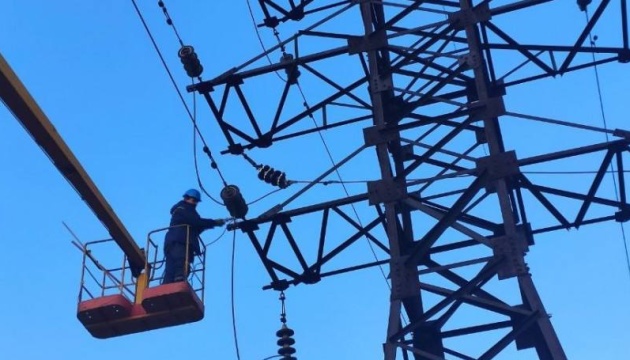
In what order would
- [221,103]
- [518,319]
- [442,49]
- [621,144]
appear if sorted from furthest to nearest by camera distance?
[221,103] < [442,49] < [621,144] < [518,319]

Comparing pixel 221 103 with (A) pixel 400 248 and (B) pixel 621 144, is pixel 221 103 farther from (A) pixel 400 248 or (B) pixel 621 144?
(B) pixel 621 144

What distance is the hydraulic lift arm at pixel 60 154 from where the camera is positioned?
1155cm

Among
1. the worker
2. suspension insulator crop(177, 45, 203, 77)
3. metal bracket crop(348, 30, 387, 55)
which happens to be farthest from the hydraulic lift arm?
metal bracket crop(348, 30, 387, 55)

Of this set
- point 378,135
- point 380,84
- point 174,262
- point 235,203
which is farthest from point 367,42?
point 174,262

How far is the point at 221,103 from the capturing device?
506 inches

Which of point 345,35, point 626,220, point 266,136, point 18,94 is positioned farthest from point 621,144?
point 18,94

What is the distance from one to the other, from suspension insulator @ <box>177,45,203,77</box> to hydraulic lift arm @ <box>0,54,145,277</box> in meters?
2.05

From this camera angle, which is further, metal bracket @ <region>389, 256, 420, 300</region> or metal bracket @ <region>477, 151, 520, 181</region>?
metal bracket @ <region>477, 151, 520, 181</region>

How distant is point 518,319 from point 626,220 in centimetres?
319

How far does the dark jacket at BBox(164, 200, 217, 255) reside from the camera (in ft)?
44.3

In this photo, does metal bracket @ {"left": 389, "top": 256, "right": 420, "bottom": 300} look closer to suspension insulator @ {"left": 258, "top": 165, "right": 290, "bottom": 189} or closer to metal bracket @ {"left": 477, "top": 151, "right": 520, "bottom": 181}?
metal bracket @ {"left": 477, "top": 151, "right": 520, "bottom": 181}

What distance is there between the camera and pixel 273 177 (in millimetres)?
13438

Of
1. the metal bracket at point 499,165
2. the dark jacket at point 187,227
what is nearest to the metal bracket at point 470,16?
the metal bracket at point 499,165

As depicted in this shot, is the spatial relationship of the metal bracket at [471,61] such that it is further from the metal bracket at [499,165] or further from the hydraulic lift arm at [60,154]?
the hydraulic lift arm at [60,154]
